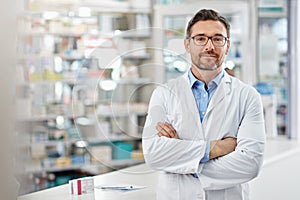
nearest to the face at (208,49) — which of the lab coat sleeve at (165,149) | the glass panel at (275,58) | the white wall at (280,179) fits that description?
the lab coat sleeve at (165,149)

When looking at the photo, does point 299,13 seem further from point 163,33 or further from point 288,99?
point 163,33

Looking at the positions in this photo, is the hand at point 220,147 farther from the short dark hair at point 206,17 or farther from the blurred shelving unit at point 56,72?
the blurred shelving unit at point 56,72

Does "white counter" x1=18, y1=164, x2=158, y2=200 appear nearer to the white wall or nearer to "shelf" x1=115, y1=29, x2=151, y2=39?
"shelf" x1=115, y1=29, x2=151, y2=39

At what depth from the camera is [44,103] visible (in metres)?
5.27

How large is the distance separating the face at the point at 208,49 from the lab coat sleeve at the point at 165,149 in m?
0.16

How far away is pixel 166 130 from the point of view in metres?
1.87

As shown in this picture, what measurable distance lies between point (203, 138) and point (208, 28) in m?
0.37

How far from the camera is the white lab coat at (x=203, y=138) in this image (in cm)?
187

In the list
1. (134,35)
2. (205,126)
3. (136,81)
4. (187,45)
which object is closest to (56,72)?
(134,35)

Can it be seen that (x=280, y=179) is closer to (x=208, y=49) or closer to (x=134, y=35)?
(x=134, y=35)

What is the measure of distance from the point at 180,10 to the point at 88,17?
2224 millimetres

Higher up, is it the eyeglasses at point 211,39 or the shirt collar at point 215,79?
the eyeglasses at point 211,39

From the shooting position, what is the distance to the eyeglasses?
1.91 meters

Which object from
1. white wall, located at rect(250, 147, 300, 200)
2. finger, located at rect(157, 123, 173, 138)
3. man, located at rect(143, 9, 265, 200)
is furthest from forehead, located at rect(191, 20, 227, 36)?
white wall, located at rect(250, 147, 300, 200)
